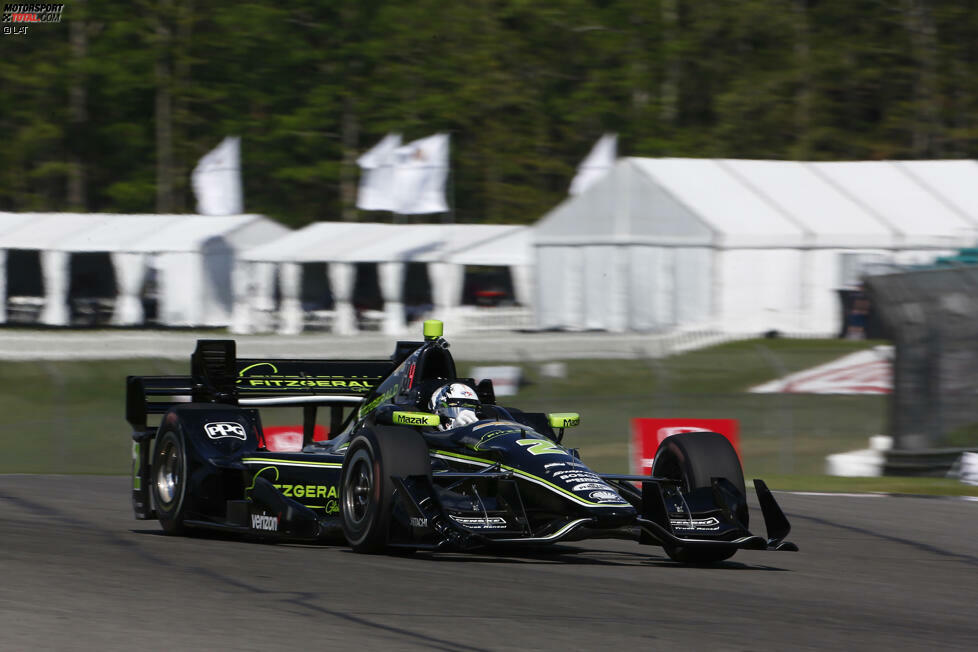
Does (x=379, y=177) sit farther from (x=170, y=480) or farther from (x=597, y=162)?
(x=170, y=480)

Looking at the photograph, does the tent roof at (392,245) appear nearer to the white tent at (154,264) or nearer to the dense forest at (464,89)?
the white tent at (154,264)

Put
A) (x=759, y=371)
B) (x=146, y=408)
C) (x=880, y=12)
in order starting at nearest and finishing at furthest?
(x=146, y=408)
(x=759, y=371)
(x=880, y=12)

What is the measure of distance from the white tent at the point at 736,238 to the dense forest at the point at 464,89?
18748mm

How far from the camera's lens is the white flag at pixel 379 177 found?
3525 centimetres

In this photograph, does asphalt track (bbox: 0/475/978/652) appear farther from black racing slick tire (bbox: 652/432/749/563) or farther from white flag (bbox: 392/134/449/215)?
white flag (bbox: 392/134/449/215)

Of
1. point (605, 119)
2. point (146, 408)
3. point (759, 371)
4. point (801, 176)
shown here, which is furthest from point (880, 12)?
point (146, 408)

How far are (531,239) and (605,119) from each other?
19.8 meters

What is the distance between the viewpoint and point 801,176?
105 ft

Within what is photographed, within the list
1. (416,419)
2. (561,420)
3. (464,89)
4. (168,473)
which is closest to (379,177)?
(464,89)

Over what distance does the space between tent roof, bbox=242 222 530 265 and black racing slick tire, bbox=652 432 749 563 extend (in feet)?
85.5

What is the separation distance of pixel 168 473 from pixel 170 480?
0.19 ft

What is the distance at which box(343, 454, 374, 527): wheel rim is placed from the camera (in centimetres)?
834

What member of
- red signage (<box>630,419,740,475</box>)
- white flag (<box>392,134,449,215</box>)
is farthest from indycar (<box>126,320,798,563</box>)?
white flag (<box>392,134,449,215</box>)

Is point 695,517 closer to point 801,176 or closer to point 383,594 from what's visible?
point 383,594
